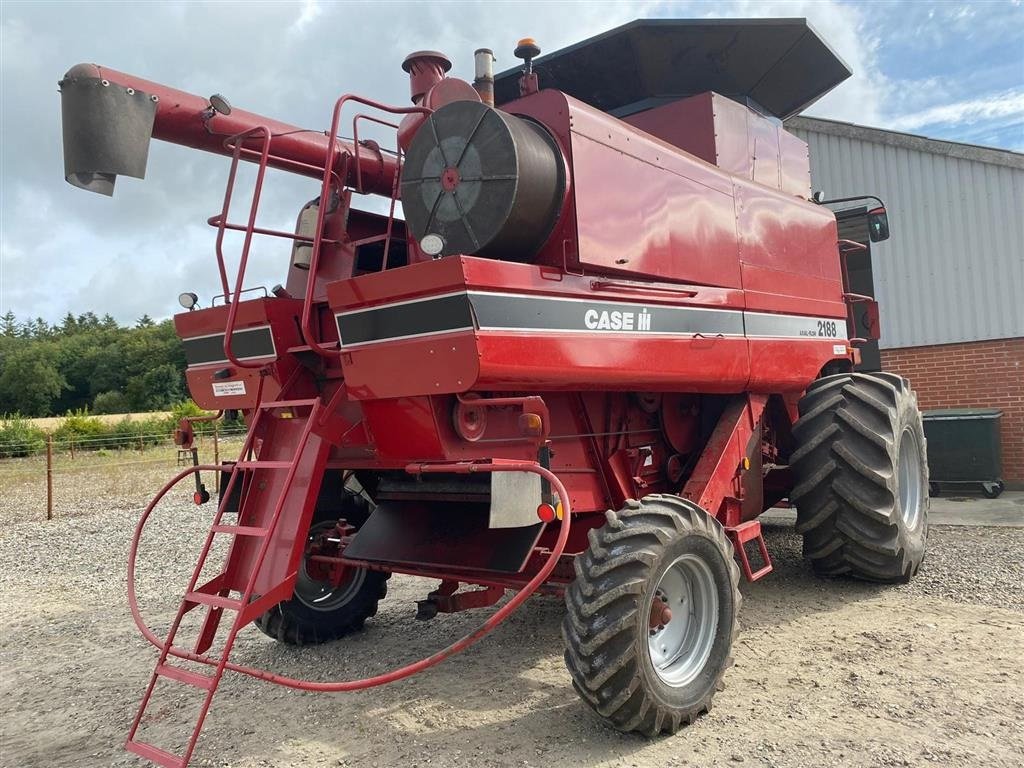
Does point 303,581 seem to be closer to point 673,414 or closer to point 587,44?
point 673,414

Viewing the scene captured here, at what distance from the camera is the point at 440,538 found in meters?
4.46

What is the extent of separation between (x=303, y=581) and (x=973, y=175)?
9260mm

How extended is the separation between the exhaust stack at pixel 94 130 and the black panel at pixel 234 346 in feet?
3.11

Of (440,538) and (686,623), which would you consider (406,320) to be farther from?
(686,623)

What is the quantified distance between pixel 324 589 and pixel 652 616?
8.26ft

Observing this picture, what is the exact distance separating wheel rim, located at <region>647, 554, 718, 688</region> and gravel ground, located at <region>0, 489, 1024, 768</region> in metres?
0.25

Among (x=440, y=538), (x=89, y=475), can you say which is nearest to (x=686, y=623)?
(x=440, y=538)

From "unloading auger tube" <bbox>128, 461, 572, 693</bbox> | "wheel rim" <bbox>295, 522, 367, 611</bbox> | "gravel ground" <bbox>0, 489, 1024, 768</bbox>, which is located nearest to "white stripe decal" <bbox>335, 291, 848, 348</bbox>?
"unloading auger tube" <bbox>128, 461, 572, 693</bbox>

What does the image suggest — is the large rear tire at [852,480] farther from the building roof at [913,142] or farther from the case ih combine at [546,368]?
the building roof at [913,142]

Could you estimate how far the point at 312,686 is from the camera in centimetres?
314

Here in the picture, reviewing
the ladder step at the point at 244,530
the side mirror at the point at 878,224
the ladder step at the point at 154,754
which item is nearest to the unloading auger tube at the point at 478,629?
the ladder step at the point at 154,754

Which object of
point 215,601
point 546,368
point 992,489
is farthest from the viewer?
point 992,489

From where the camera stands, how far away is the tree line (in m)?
52.0

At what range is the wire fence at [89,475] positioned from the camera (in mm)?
14086
